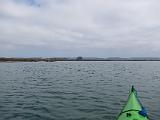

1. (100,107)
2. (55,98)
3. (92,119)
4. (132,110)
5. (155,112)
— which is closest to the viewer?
(132,110)

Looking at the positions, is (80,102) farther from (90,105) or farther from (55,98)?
(55,98)

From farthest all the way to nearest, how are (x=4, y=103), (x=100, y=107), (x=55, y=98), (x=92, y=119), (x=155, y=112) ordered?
(x=55, y=98), (x=4, y=103), (x=100, y=107), (x=155, y=112), (x=92, y=119)

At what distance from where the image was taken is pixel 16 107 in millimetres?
22703

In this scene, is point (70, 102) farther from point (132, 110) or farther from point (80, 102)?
point (132, 110)

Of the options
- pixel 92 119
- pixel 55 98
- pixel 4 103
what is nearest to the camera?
pixel 92 119

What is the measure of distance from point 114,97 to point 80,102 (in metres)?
4.47

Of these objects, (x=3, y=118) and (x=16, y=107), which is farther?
(x=16, y=107)

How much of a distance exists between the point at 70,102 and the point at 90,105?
2.38 m

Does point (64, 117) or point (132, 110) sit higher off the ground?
point (132, 110)

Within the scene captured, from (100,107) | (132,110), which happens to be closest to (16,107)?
(100,107)

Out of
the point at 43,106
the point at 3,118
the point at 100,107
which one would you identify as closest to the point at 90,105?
the point at 100,107

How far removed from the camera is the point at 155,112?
812 inches

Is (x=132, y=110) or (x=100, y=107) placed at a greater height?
(x=132, y=110)

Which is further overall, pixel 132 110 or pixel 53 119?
pixel 53 119
